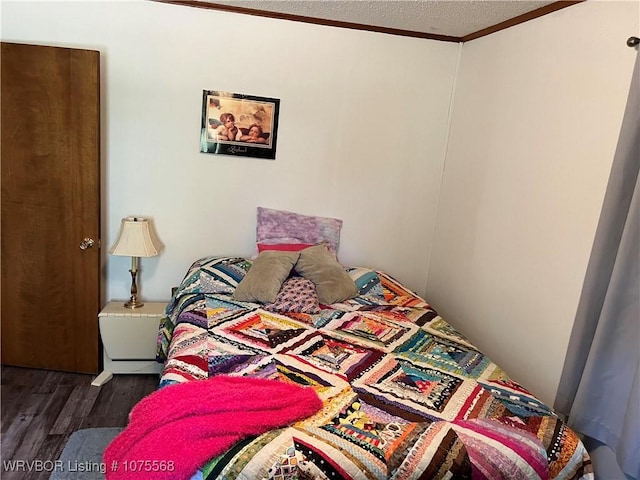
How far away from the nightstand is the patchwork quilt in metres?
0.23

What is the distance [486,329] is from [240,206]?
5.64 ft

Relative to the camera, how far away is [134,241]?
9.52 feet

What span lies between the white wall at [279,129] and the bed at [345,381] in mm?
476

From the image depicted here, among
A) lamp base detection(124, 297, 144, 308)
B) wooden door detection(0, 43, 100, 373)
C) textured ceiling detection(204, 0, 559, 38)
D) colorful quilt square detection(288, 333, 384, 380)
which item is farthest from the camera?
lamp base detection(124, 297, 144, 308)

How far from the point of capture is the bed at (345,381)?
1.47m

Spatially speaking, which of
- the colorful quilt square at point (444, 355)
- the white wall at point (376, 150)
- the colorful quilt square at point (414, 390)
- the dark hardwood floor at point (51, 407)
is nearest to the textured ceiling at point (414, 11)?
the white wall at point (376, 150)

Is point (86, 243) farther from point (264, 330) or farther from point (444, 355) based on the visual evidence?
point (444, 355)

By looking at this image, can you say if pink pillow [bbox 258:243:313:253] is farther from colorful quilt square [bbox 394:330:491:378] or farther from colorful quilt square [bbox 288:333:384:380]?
colorful quilt square [bbox 394:330:491:378]

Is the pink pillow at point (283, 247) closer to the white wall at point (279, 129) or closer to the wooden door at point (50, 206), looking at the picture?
the white wall at point (279, 129)

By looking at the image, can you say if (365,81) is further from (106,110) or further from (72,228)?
(72,228)

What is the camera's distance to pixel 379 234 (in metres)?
3.44

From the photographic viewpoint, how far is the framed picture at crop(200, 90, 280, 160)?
3.03 meters

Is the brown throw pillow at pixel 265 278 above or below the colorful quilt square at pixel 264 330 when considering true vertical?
above

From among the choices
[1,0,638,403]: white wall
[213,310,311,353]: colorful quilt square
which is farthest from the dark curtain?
[213,310,311,353]: colorful quilt square
